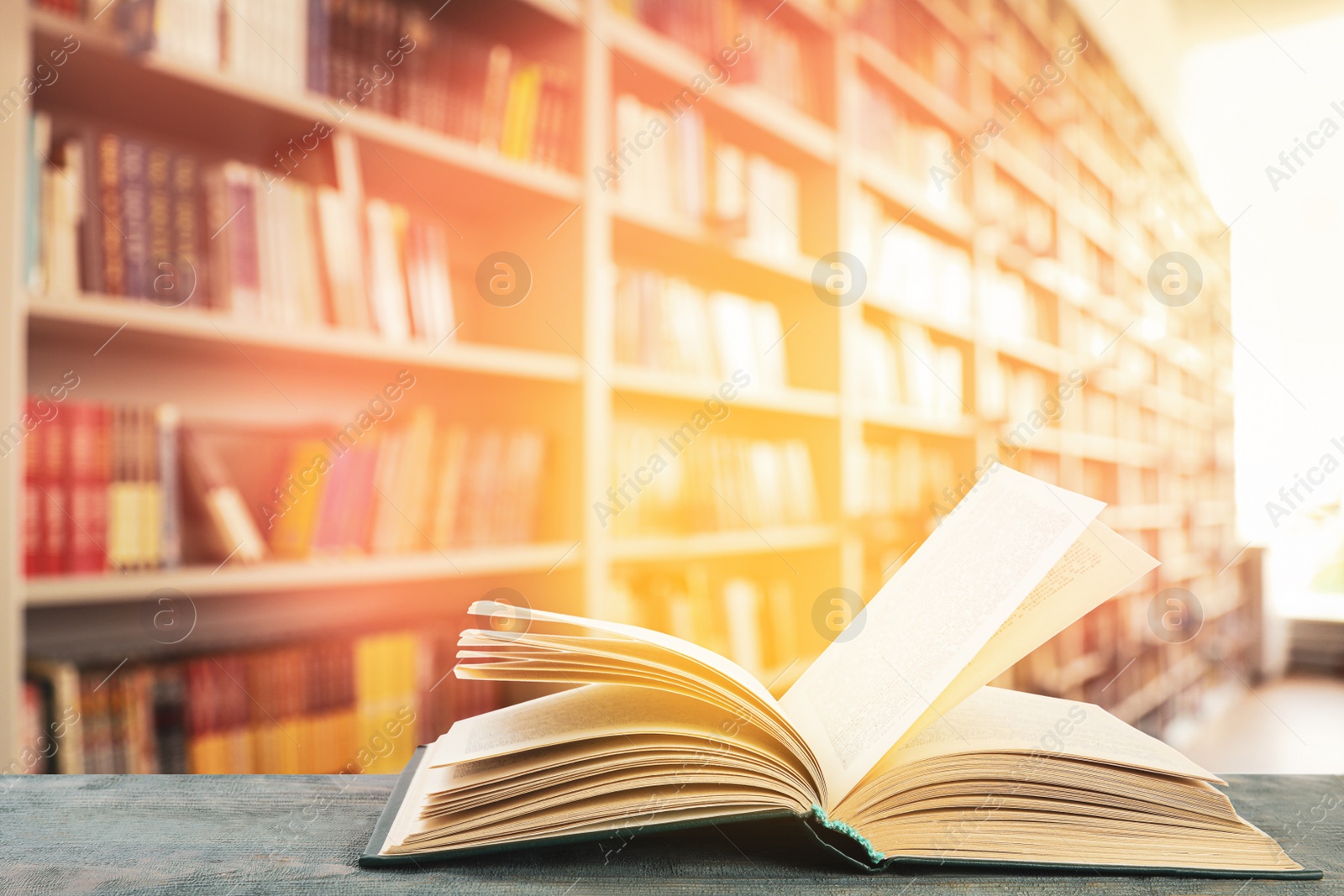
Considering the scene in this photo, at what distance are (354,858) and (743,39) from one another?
1906 millimetres

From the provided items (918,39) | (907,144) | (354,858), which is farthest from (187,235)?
(918,39)

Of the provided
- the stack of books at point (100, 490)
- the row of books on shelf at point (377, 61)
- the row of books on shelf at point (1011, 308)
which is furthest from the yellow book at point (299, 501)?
the row of books on shelf at point (1011, 308)

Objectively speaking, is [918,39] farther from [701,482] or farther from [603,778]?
[603,778]

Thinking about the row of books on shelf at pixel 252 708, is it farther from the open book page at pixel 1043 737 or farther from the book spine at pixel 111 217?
the open book page at pixel 1043 737

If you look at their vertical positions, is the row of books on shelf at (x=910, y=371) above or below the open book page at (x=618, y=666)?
above

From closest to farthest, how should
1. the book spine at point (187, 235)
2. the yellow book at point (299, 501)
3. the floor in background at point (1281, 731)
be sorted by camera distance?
Answer: the book spine at point (187, 235) → the yellow book at point (299, 501) → the floor in background at point (1281, 731)

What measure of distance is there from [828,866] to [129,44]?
Result: 1192mm

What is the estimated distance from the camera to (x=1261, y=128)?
4.30 meters

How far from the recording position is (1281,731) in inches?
→ 156

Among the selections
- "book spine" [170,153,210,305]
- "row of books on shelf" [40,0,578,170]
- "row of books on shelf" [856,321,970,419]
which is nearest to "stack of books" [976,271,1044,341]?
"row of books on shelf" [856,321,970,419]

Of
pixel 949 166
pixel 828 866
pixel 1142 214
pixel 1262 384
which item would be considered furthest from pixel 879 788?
pixel 1262 384

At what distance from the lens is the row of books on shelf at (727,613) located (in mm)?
1764

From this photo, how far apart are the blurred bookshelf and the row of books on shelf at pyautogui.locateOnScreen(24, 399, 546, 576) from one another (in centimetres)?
1

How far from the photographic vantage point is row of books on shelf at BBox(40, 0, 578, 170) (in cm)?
108
